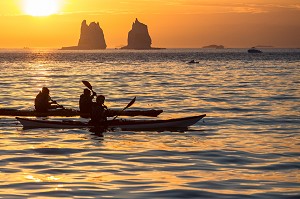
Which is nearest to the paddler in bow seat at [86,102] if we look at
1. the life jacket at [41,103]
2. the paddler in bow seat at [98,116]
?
the life jacket at [41,103]

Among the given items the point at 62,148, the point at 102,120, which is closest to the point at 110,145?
the point at 62,148

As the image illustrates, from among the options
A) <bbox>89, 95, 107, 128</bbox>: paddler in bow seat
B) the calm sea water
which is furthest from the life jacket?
<bbox>89, 95, 107, 128</bbox>: paddler in bow seat

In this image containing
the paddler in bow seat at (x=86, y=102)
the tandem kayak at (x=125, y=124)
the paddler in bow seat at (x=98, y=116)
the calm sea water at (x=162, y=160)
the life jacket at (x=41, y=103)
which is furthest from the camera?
the life jacket at (x=41, y=103)

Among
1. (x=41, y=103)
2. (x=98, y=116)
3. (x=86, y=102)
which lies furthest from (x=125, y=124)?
(x=41, y=103)

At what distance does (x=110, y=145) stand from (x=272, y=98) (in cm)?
2572

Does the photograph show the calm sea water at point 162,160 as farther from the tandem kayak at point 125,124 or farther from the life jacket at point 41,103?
the life jacket at point 41,103

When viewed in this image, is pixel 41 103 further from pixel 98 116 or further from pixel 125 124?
pixel 125 124

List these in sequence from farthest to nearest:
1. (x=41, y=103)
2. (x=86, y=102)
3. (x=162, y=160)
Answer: (x=41, y=103) → (x=86, y=102) → (x=162, y=160)

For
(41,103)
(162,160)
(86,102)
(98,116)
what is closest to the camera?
(162,160)

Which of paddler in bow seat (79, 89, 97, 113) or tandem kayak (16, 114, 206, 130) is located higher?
paddler in bow seat (79, 89, 97, 113)

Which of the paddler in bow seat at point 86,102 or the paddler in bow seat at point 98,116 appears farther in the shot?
the paddler in bow seat at point 86,102

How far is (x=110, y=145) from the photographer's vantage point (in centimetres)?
2275

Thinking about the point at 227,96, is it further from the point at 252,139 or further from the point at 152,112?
the point at 252,139

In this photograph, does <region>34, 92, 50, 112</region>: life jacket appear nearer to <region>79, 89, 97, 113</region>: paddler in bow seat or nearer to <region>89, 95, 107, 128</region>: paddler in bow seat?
<region>79, 89, 97, 113</region>: paddler in bow seat
